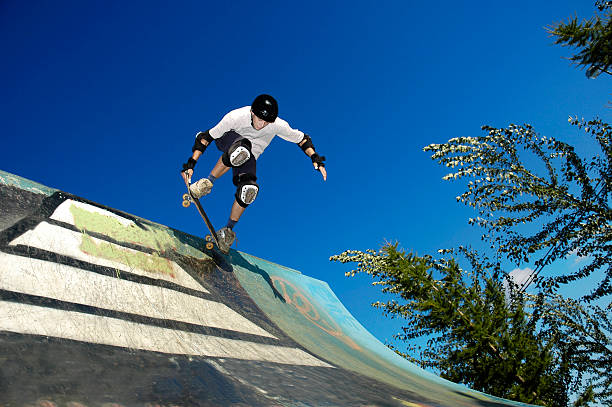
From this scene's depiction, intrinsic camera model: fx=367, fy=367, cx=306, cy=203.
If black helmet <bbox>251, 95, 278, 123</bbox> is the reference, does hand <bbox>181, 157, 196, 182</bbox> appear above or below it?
below

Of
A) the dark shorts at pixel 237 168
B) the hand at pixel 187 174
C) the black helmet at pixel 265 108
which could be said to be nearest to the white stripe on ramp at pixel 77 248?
the hand at pixel 187 174

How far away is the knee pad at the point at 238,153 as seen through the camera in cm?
488

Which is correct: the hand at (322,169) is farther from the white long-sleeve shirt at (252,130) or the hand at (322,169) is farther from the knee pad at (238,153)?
the knee pad at (238,153)

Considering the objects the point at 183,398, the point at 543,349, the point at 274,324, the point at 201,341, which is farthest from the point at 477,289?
the point at 183,398

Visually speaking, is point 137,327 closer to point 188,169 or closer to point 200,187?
point 200,187

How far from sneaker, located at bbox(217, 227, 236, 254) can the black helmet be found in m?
1.73

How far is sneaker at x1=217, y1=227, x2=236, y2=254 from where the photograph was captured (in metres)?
5.46

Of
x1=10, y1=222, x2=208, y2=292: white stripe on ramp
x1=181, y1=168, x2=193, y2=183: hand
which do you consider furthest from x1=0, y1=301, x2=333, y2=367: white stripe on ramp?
x1=181, y1=168, x2=193, y2=183: hand

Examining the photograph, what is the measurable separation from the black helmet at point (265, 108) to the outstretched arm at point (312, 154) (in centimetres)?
79

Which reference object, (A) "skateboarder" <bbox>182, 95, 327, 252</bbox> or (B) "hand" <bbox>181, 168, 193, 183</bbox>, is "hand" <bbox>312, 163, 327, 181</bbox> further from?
(B) "hand" <bbox>181, 168, 193, 183</bbox>

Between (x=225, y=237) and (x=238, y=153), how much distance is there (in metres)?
1.36

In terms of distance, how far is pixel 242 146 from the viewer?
4.89 metres

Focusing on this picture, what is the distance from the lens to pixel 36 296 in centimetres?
248

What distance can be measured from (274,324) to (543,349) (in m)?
5.53
